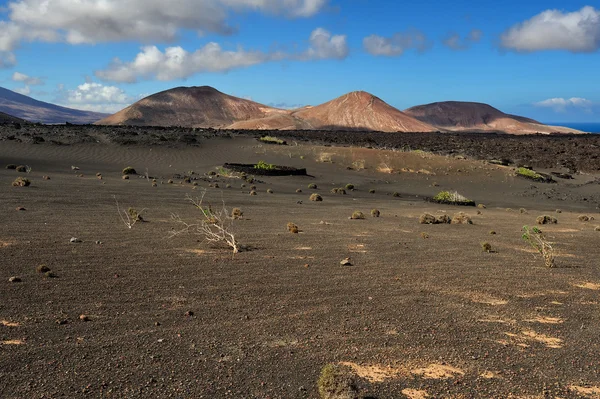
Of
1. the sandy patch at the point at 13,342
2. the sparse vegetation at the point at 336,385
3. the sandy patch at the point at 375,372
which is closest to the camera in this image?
the sparse vegetation at the point at 336,385

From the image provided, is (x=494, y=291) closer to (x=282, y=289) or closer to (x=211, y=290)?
(x=282, y=289)

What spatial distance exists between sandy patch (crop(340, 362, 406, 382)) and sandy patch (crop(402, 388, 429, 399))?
23 centimetres

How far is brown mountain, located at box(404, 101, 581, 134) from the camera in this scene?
95.6 meters

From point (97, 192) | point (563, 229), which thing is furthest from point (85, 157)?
point (563, 229)

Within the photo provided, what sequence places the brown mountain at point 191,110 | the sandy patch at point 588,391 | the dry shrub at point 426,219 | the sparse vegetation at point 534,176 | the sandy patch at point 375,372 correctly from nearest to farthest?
1. the sandy patch at point 588,391
2. the sandy patch at point 375,372
3. the dry shrub at point 426,219
4. the sparse vegetation at point 534,176
5. the brown mountain at point 191,110

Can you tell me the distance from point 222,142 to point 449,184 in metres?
17.1

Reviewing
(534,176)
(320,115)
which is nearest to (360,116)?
(320,115)

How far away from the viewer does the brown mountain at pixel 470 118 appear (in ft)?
314

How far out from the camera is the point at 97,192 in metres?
13.9

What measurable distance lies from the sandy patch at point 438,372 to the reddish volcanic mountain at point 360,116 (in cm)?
7678

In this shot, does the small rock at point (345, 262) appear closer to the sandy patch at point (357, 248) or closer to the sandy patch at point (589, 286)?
the sandy patch at point (357, 248)

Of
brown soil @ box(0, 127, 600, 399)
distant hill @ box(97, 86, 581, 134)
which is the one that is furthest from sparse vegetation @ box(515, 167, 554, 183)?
distant hill @ box(97, 86, 581, 134)

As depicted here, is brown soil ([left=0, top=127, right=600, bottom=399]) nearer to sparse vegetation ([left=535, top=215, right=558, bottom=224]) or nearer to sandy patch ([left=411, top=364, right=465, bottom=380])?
sandy patch ([left=411, top=364, right=465, bottom=380])

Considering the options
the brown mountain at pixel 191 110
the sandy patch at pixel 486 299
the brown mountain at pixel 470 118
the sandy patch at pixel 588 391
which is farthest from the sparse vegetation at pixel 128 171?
the brown mountain at pixel 470 118
